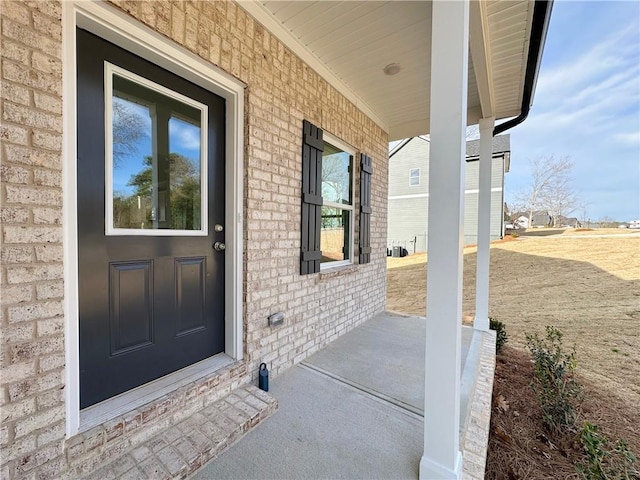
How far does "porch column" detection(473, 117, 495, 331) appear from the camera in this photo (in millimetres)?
3479

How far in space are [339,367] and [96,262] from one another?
6.76 ft

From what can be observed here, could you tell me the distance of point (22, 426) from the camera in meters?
1.13

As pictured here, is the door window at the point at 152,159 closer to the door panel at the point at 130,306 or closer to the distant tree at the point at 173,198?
the distant tree at the point at 173,198

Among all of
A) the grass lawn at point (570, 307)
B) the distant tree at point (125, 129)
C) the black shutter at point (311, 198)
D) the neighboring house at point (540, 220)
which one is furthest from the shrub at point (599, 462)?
the neighboring house at point (540, 220)

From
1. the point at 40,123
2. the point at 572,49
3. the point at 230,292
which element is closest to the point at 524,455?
the point at 230,292

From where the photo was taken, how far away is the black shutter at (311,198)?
270cm

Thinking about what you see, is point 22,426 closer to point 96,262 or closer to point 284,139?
point 96,262

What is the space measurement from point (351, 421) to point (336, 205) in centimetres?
236

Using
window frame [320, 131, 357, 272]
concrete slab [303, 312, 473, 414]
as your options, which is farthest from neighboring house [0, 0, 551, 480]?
window frame [320, 131, 357, 272]

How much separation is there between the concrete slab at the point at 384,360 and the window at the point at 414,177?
12.4 metres

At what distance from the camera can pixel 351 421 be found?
1.81 meters

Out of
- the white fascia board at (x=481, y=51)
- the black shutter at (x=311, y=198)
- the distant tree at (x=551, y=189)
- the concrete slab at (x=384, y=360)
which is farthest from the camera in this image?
the distant tree at (x=551, y=189)

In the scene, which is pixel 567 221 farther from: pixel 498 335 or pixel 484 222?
pixel 484 222

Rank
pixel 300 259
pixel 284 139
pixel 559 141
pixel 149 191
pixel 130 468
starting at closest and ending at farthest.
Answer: pixel 130 468 < pixel 149 191 < pixel 284 139 < pixel 300 259 < pixel 559 141
